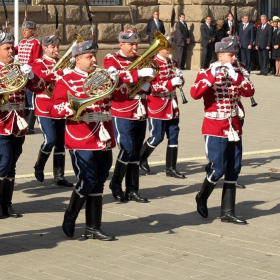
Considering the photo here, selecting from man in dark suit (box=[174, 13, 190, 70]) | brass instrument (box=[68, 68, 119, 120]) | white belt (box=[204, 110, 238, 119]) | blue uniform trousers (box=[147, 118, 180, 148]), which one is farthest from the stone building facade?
brass instrument (box=[68, 68, 119, 120])

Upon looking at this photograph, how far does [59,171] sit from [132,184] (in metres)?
1.28

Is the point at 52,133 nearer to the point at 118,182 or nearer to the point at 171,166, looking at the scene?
the point at 118,182

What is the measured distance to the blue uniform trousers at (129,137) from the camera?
994cm

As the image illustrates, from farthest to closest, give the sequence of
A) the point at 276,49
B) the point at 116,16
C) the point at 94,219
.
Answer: the point at 276,49, the point at 116,16, the point at 94,219

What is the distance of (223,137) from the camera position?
8938mm

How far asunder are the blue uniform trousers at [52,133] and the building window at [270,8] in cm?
1888

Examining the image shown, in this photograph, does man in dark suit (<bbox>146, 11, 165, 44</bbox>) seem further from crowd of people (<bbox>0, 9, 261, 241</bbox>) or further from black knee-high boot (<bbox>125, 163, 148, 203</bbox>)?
black knee-high boot (<bbox>125, 163, 148, 203</bbox>)

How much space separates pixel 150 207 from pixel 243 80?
1.75 metres

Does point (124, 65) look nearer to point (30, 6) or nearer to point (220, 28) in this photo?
point (30, 6)

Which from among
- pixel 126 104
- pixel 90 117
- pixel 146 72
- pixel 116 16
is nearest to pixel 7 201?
pixel 90 117

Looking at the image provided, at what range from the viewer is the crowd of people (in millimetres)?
8039

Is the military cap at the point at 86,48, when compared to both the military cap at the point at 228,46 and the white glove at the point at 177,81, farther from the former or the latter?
the white glove at the point at 177,81

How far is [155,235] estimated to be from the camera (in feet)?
27.7

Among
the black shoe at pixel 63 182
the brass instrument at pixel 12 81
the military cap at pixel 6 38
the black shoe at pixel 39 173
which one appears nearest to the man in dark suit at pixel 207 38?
the black shoe at pixel 39 173
